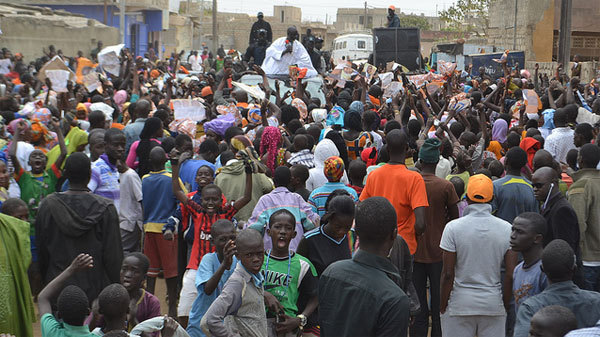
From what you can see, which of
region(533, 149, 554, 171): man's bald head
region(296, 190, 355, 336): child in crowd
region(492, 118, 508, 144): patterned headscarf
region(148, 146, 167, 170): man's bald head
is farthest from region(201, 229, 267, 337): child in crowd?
region(492, 118, 508, 144): patterned headscarf

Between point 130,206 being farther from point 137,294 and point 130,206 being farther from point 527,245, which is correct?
point 527,245

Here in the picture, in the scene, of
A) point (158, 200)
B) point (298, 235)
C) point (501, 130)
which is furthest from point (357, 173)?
point (501, 130)

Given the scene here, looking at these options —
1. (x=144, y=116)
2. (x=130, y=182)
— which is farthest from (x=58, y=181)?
(x=144, y=116)

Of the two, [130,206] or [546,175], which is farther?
[130,206]

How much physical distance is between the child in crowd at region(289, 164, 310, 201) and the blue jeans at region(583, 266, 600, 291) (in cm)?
236

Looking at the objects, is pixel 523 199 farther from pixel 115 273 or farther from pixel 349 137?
pixel 115 273

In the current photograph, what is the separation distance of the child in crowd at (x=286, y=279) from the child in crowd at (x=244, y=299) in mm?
450

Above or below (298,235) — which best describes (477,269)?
below

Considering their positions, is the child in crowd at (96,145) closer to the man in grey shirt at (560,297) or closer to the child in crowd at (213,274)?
the child in crowd at (213,274)

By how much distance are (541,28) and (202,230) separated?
29.0 m

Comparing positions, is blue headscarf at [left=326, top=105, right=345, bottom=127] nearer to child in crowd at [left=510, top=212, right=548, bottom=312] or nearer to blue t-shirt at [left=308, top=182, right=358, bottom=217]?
blue t-shirt at [left=308, top=182, right=358, bottom=217]

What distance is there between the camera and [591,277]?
21.1 feet

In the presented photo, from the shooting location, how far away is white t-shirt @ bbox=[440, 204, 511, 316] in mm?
5402

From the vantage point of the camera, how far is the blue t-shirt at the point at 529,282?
4.79 meters
